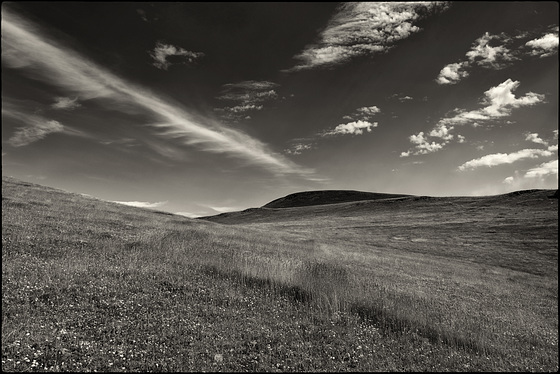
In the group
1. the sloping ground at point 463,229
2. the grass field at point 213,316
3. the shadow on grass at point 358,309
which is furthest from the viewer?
the sloping ground at point 463,229

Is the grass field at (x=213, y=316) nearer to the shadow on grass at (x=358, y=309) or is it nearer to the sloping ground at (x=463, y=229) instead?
the shadow on grass at (x=358, y=309)

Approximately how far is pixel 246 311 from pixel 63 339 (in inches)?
223

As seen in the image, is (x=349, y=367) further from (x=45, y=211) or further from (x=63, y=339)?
(x=45, y=211)

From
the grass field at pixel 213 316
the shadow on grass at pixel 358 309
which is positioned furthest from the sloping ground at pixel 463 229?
the shadow on grass at pixel 358 309

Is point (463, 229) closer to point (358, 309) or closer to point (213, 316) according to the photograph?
point (358, 309)

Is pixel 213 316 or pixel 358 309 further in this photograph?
pixel 358 309

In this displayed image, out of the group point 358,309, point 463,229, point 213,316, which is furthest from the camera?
point 463,229

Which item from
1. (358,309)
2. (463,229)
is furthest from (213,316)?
(463,229)

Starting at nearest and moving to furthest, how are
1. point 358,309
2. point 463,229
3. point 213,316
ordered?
point 213,316 < point 358,309 < point 463,229

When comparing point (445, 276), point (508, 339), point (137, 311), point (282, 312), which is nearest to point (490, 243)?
point (445, 276)

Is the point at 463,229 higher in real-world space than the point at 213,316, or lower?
higher

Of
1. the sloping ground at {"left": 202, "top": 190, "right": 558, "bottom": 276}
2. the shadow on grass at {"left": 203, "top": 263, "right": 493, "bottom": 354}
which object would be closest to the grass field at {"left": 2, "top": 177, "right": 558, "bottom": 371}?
the shadow on grass at {"left": 203, "top": 263, "right": 493, "bottom": 354}

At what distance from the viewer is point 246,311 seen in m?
12.7

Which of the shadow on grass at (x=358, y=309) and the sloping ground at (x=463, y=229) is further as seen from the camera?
the sloping ground at (x=463, y=229)
